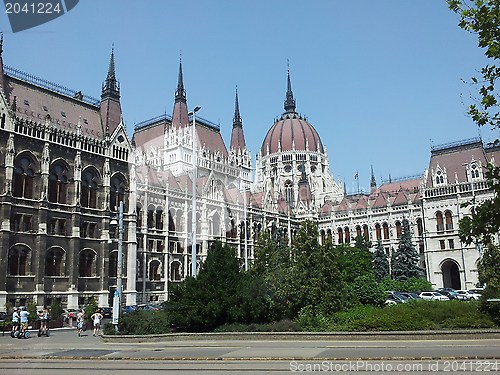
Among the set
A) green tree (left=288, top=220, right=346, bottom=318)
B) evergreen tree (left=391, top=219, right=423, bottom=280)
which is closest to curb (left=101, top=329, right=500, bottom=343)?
green tree (left=288, top=220, right=346, bottom=318)

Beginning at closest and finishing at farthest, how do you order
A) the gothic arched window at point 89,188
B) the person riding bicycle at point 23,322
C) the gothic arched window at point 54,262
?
the person riding bicycle at point 23,322
the gothic arched window at point 54,262
the gothic arched window at point 89,188

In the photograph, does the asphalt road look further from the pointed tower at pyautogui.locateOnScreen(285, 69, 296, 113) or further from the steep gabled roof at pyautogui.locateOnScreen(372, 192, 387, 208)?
the pointed tower at pyautogui.locateOnScreen(285, 69, 296, 113)

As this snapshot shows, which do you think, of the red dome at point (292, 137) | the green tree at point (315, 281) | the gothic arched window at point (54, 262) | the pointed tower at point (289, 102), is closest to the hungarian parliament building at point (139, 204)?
the gothic arched window at point (54, 262)

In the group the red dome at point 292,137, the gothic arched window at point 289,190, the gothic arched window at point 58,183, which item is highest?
the red dome at point 292,137

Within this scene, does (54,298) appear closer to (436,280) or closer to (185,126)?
(185,126)

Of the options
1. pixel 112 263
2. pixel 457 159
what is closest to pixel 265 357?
pixel 112 263

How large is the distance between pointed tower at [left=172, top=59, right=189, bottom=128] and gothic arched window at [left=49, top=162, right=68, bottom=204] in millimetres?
35865

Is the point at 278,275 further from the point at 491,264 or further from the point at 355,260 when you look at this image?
the point at 355,260

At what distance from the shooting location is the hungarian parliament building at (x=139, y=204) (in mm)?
41094

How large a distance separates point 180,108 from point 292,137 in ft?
150

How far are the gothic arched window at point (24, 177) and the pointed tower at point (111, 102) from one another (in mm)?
10222

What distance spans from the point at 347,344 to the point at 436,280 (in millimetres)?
55662

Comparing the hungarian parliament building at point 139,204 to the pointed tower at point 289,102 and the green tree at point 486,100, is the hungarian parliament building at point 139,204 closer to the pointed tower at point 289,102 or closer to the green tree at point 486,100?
the green tree at point 486,100

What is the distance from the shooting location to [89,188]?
47031 mm
